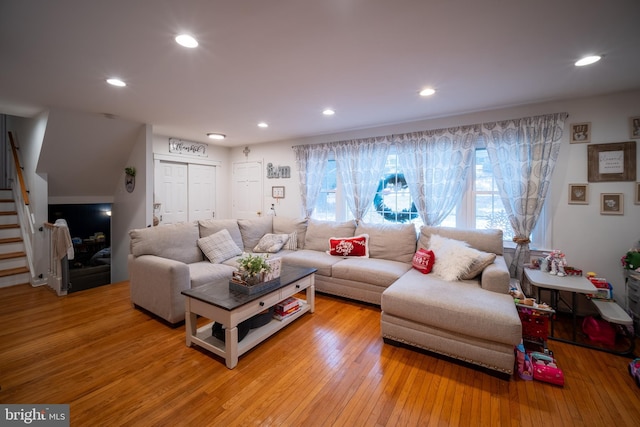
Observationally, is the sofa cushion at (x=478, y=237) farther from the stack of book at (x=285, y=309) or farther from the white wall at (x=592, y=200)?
the stack of book at (x=285, y=309)

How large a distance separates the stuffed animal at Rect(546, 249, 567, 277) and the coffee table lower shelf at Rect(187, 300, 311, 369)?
2.77 metres

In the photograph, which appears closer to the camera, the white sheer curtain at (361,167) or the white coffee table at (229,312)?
the white coffee table at (229,312)

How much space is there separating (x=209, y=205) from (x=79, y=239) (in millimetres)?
2268

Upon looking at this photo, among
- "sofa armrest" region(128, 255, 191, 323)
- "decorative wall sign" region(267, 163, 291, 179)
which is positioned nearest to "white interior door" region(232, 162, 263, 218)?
"decorative wall sign" region(267, 163, 291, 179)

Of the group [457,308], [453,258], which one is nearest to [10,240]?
[457,308]

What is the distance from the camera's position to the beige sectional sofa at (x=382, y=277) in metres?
2.00

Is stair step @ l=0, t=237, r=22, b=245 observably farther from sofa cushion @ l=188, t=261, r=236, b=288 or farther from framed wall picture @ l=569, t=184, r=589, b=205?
framed wall picture @ l=569, t=184, r=589, b=205

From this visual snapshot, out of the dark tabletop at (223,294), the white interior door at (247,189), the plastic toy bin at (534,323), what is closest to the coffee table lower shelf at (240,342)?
the dark tabletop at (223,294)

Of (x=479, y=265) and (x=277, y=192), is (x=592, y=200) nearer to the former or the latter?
(x=479, y=265)

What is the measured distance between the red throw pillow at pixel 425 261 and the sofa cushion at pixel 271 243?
2021 mm

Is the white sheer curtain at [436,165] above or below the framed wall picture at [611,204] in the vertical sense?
above

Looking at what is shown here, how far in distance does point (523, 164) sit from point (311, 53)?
276 centimetres

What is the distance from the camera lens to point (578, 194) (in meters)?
2.88

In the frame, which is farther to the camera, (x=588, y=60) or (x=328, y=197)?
(x=328, y=197)
